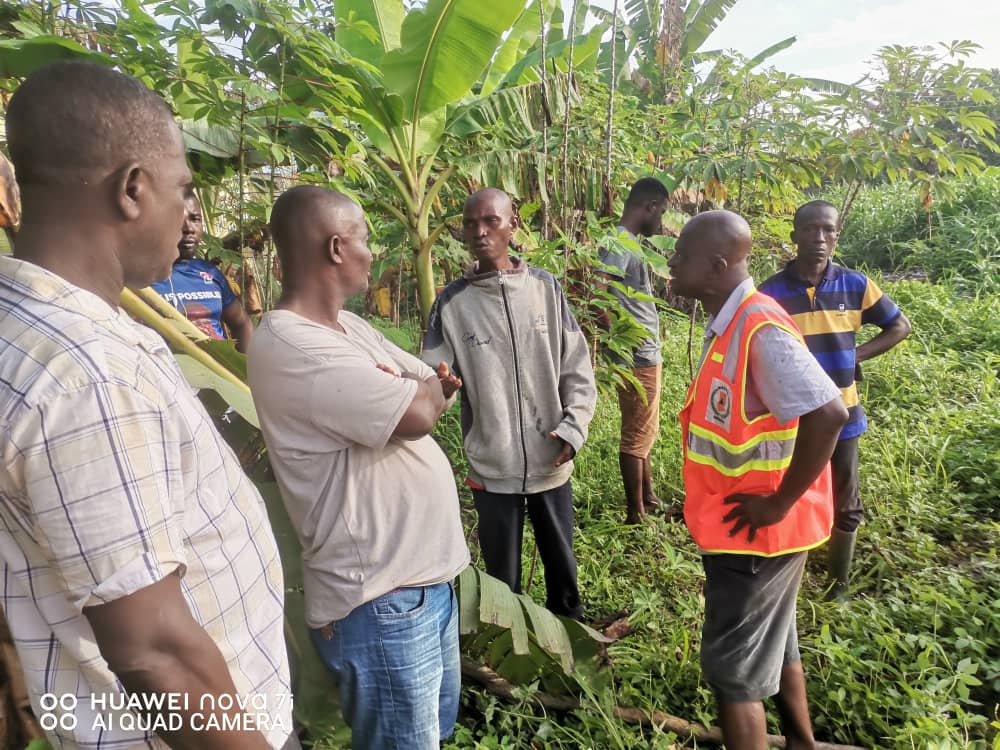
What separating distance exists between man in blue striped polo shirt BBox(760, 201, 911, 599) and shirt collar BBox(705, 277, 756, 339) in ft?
3.91

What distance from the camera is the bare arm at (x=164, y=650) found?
71cm

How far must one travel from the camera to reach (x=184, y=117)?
9.11 ft

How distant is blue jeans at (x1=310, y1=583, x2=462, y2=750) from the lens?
1326mm

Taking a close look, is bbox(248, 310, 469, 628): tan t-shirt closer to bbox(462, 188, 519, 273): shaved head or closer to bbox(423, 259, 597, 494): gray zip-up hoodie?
bbox(423, 259, 597, 494): gray zip-up hoodie

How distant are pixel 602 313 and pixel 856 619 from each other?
69.1 inches

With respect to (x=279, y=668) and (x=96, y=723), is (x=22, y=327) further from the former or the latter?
(x=279, y=668)

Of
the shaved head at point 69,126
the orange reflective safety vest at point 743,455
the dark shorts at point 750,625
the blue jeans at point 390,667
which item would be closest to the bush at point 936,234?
the orange reflective safety vest at point 743,455

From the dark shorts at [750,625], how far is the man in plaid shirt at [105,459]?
1282 mm

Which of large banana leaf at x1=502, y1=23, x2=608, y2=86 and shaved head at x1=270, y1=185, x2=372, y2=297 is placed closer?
shaved head at x1=270, y1=185, x2=372, y2=297

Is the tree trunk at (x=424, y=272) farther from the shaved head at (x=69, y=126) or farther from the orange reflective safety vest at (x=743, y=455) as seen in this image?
the shaved head at (x=69, y=126)

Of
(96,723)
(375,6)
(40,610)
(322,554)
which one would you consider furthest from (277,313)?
(375,6)

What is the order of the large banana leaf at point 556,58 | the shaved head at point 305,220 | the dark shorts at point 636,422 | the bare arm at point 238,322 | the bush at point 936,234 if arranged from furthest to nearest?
the bush at point 936,234 → the large banana leaf at point 556,58 → the dark shorts at point 636,422 → the bare arm at point 238,322 → the shaved head at point 305,220

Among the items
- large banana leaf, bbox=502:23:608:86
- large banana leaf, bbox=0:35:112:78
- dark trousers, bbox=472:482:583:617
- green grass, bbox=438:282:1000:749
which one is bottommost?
green grass, bbox=438:282:1000:749

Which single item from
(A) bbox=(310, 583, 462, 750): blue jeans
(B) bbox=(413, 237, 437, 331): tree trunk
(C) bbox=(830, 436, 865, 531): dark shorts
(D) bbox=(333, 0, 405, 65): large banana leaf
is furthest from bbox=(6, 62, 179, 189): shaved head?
(D) bbox=(333, 0, 405, 65): large banana leaf
